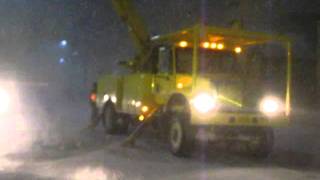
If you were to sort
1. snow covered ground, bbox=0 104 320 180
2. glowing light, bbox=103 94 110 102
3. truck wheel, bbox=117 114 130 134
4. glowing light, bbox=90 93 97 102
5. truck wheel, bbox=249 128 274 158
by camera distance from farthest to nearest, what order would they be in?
1. glowing light, bbox=90 93 97 102
2. glowing light, bbox=103 94 110 102
3. truck wheel, bbox=117 114 130 134
4. truck wheel, bbox=249 128 274 158
5. snow covered ground, bbox=0 104 320 180

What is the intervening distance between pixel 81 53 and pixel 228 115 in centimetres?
5246

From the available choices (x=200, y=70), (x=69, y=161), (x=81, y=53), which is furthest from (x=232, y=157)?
(x=81, y=53)

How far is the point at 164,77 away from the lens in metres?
16.0

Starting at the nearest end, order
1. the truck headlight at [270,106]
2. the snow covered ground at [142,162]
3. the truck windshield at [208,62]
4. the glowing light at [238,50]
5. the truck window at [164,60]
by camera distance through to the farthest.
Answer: the snow covered ground at [142,162], the truck headlight at [270,106], the truck windshield at [208,62], the truck window at [164,60], the glowing light at [238,50]

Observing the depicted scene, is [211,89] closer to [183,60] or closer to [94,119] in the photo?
[183,60]

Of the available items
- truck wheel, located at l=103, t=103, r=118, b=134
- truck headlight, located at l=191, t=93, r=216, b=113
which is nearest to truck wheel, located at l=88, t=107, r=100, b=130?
truck wheel, located at l=103, t=103, r=118, b=134

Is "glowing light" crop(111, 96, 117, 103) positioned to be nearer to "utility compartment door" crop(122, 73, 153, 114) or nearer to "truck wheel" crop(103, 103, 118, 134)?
"truck wheel" crop(103, 103, 118, 134)

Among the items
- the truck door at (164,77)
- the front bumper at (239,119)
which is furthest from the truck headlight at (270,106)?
the truck door at (164,77)

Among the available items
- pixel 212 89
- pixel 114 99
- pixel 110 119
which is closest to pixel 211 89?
pixel 212 89

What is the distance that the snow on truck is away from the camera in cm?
1457

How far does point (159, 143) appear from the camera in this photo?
58.4 ft

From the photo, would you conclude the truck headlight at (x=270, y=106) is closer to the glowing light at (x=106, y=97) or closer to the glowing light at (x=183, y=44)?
the glowing light at (x=183, y=44)

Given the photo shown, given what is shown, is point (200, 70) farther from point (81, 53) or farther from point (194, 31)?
point (81, 53)

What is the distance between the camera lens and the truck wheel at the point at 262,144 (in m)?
15.5
